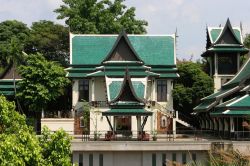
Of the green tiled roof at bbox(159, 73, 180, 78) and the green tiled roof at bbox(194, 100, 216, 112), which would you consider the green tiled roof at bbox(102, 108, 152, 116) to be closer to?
the green tiled roof at bbox(194, 100, 216, 112)

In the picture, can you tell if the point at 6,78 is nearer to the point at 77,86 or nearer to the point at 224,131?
the point at 77,86

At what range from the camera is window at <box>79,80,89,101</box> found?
1752 inches

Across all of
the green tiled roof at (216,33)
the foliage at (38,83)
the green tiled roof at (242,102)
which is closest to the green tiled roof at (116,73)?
the foliage at (38,83)

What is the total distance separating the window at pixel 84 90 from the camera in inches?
1752

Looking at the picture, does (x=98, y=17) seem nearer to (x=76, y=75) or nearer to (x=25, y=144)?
(x=76, y=75)

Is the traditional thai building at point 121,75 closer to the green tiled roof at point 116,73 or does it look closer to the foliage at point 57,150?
the green tiled roof at point 116,73

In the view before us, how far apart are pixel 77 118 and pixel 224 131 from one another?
1172 cm

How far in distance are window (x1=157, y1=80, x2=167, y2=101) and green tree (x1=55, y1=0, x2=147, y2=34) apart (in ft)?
39.8

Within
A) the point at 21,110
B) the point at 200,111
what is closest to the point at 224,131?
the point at 200,111

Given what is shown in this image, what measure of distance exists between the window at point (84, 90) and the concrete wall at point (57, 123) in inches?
141

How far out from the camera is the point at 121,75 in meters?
41.8

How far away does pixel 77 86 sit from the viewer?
1753 inches

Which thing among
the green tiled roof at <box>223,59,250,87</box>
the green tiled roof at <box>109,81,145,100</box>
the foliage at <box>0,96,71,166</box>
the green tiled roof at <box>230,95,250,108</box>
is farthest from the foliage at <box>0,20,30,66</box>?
the foliage at <box>0,96,71,166</box>

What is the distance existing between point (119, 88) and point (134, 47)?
754 centimetres
